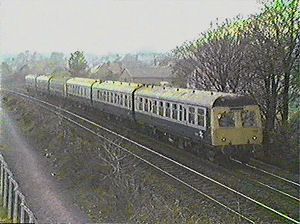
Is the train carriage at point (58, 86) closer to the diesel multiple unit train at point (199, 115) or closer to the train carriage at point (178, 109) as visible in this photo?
the diesel multiple unit train at point (199, 115)

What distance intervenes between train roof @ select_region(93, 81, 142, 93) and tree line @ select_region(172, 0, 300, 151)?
201 inches

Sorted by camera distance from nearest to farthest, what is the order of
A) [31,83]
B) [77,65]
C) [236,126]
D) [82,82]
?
[236,126], [82,82], [77,65], [31,83]

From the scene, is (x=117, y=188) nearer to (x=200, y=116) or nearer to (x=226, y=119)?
(x=200, y=116)

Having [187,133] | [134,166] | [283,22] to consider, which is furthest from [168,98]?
[283,22]

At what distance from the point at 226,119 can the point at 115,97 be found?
12.8 metres

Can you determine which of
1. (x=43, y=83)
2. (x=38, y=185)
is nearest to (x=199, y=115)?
(x=38, y=185)

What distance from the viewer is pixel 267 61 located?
18.3 m

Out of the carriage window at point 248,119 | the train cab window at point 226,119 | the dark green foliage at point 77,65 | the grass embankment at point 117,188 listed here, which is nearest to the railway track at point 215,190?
the grass embankment at point 117,188

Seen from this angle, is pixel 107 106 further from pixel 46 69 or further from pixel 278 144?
pixel 46 69

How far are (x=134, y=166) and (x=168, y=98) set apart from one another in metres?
4.54

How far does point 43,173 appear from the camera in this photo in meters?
17.4

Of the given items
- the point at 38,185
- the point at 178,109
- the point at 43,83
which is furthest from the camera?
the point at 43,83

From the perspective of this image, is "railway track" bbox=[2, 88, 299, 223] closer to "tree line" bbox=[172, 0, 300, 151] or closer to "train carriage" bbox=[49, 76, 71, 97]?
"tree line" bbox=[172, 0, 300, 151]

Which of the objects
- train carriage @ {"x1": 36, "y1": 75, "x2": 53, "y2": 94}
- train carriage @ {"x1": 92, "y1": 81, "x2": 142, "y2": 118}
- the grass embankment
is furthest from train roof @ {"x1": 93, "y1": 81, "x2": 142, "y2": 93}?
train carriage @ {"x1": 36, "y1": 75, "x2": 53, "y2": 94}
